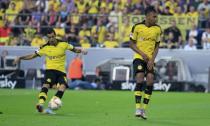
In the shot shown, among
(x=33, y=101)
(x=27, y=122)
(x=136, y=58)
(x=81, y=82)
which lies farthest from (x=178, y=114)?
(x=81, y=82)

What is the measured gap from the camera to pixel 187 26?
32750 mm

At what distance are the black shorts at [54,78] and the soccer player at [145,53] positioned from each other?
2.20 metres

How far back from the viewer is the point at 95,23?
3388 centimetres

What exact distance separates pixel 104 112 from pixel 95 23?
1616cm

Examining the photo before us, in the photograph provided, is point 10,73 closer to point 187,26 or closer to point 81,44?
point 81,44

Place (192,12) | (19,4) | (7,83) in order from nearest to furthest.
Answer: (7,83)
(192,12)
(19,4)

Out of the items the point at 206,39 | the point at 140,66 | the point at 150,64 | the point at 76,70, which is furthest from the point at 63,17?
the point at 150,64

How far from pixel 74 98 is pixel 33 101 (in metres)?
2.22

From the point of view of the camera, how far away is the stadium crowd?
108 feet

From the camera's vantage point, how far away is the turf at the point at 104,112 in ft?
48.2

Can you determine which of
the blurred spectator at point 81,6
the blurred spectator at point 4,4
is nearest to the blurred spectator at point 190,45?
the blurred spectator at point 81,6

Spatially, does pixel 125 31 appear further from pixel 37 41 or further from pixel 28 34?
pixel 28 34

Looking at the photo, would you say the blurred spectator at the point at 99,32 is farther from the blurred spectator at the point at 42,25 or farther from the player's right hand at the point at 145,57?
the player's right hand at the point at 145,57

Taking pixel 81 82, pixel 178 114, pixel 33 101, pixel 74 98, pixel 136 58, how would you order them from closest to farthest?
pixel 136 58 → pixel 178 114 → pixel 33 101 → pixel 74 98 → pixel 81 82
